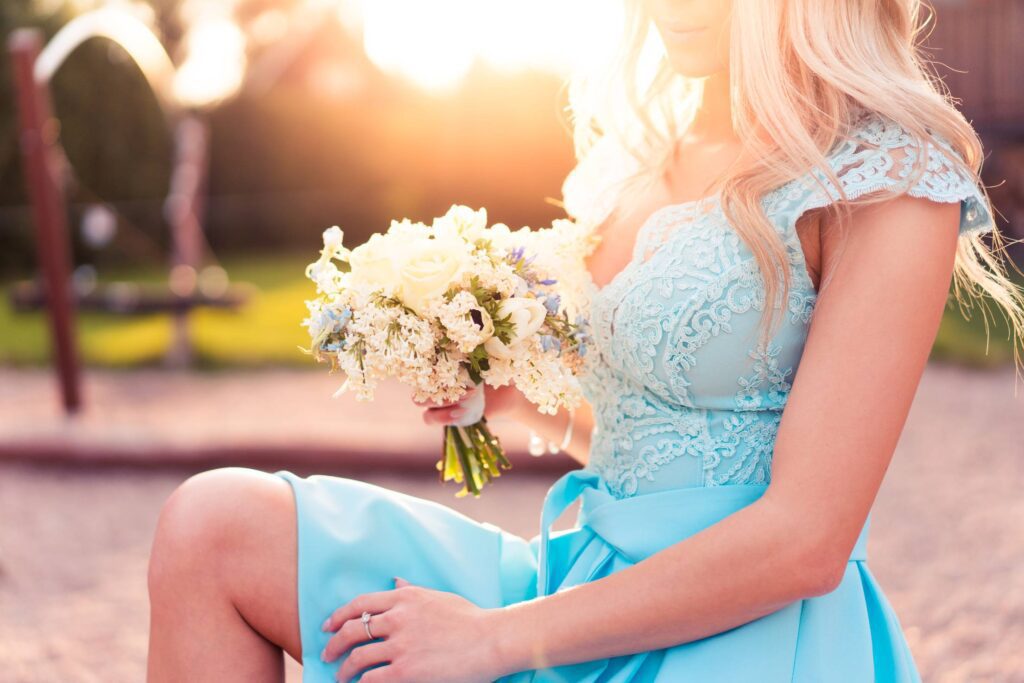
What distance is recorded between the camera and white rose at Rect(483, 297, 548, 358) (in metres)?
1.93

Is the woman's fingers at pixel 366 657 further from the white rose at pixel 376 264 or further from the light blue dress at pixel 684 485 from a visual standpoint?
the white rose at pixel 376 264

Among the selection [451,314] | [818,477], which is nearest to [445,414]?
[451,314]

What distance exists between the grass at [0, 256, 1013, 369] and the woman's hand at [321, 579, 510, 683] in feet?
22.8

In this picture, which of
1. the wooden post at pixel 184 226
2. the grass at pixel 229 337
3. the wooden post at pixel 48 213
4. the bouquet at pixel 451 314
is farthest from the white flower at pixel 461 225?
the wooden post at pixel 184 226

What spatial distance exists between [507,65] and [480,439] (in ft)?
47.8

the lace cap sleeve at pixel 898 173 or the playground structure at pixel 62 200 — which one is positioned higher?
the playground structure at pixel 62 200

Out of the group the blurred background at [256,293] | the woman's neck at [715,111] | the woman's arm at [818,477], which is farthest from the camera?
the blurred background at [256,293]

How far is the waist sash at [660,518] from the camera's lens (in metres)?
1.76

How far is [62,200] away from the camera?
27.0 feet

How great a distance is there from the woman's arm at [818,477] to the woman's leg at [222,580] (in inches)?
15.5

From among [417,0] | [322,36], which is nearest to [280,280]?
[417,0]

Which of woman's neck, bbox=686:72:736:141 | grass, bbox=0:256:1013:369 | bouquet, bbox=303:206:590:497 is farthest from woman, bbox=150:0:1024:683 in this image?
grass, bbox=0:256:1013:369

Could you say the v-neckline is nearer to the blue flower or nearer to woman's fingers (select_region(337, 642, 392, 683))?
the blue flower

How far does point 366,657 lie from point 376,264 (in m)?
0.72
